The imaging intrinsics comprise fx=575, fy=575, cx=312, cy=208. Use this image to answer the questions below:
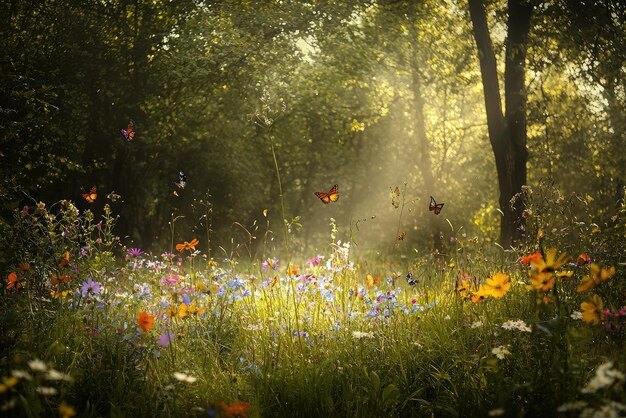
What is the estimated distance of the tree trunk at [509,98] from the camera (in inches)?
359

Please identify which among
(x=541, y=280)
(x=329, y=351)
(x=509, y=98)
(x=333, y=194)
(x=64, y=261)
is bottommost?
(x=329, y=351)

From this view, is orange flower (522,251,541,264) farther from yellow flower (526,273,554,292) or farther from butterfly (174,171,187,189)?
butterfly (174,171,187,189)

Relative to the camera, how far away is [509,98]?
31.0ft

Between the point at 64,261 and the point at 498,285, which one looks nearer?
the point at 498,285

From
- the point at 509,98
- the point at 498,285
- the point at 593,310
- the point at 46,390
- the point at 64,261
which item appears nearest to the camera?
the point at 46,390

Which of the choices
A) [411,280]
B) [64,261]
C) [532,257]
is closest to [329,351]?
[411,280]

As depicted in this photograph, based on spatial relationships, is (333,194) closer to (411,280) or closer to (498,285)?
(411,280)

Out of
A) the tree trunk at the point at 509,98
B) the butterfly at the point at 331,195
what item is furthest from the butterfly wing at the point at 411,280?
the tree trunk at the point at 509,98

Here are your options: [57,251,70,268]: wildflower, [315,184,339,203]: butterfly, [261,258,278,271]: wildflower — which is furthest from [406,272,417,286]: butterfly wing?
[57,251,70,268]: wildflower

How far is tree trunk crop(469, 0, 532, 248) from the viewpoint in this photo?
9125 millimetres

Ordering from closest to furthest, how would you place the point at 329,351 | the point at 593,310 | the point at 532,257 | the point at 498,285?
the point at 593,310
the point at 532,257
the point at 498,285
the point at 329,351

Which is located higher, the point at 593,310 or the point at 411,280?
the point at 411,280

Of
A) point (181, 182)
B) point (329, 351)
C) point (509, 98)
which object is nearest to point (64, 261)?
point (181, 182)

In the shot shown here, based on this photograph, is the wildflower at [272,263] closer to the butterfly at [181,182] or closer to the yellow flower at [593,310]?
the butterfly at [181,182]
